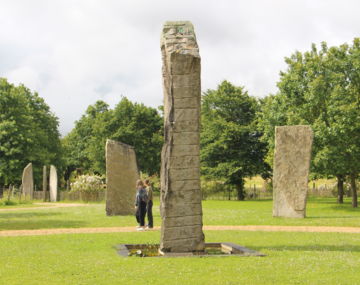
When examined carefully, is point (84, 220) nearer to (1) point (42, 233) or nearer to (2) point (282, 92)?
(1) point (42, 233)

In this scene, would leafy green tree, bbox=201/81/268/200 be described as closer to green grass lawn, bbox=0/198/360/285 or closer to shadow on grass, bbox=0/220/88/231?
shadow on grass, bbox=0/220/88/231

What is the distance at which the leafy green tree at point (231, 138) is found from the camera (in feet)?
156

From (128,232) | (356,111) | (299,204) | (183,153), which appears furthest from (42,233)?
(356,111)

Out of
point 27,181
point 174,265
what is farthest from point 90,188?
point 174,265

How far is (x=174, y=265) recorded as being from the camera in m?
9.98

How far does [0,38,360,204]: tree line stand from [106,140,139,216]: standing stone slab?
1056cm

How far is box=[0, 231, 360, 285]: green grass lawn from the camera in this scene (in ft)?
28.4

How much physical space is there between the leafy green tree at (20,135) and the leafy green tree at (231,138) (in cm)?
1649

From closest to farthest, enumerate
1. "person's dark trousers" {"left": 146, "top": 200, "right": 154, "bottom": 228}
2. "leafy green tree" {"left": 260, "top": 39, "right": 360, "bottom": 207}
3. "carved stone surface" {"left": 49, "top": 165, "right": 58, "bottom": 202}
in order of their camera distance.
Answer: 1. "person's dark trousers" {"left": 146, "top": 200, "right": 154, "bottom": 228}
2. "leafy green tree" {"left": 260, "top": 39, "right": 360, "bottom": 207}
3. "carved stone surface" {"left": 49, "top": 165, "right": 58, "bottom": 202}

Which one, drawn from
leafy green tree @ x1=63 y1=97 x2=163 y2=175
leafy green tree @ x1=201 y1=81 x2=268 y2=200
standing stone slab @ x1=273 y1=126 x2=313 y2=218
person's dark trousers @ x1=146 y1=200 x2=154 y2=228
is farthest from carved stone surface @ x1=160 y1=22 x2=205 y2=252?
leafy green tree @ x1=63 y1=97 x2=163 y2=175

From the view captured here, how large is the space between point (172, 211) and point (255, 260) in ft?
6.94

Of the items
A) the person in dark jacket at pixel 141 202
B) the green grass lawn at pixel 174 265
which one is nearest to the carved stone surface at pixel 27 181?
the person in dark jacket at pixel 141 202

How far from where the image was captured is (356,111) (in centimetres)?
2847

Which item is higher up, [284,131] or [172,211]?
[284,131]
